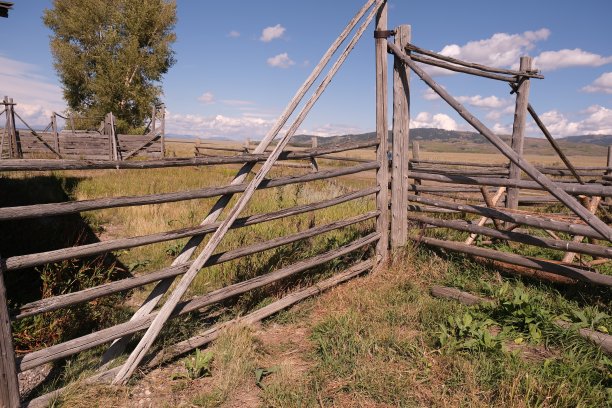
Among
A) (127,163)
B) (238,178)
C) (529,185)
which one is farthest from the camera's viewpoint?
Result: (529,185)

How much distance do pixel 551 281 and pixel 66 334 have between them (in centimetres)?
456

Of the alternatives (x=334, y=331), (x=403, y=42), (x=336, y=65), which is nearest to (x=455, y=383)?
(x=334, y=331)

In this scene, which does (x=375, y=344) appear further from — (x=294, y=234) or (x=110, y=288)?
(x=110, y=288)

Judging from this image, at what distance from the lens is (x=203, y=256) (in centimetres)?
310

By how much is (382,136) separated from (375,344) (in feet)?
8.26

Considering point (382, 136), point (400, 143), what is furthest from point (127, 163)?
point (400, 143)

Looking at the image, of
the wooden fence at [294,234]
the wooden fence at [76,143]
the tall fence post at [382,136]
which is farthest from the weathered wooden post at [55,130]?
the tall fence post at [382,136]

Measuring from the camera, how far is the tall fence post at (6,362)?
2.20 metres

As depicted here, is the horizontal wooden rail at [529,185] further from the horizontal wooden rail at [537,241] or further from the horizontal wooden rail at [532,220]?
the horizontal wooden rail at [537,241]

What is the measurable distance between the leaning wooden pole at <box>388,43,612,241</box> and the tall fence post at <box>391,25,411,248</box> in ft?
0.68

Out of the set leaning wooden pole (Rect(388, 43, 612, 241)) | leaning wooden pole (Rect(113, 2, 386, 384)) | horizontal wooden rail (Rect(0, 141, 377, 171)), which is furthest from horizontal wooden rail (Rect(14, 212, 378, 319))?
leaning wooden pole (Rect(388, 43, 612, 241))

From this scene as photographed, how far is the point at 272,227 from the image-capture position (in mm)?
6227

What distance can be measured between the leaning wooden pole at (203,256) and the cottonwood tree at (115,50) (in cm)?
2600

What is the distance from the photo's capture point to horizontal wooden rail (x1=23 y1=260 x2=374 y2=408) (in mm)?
2484
